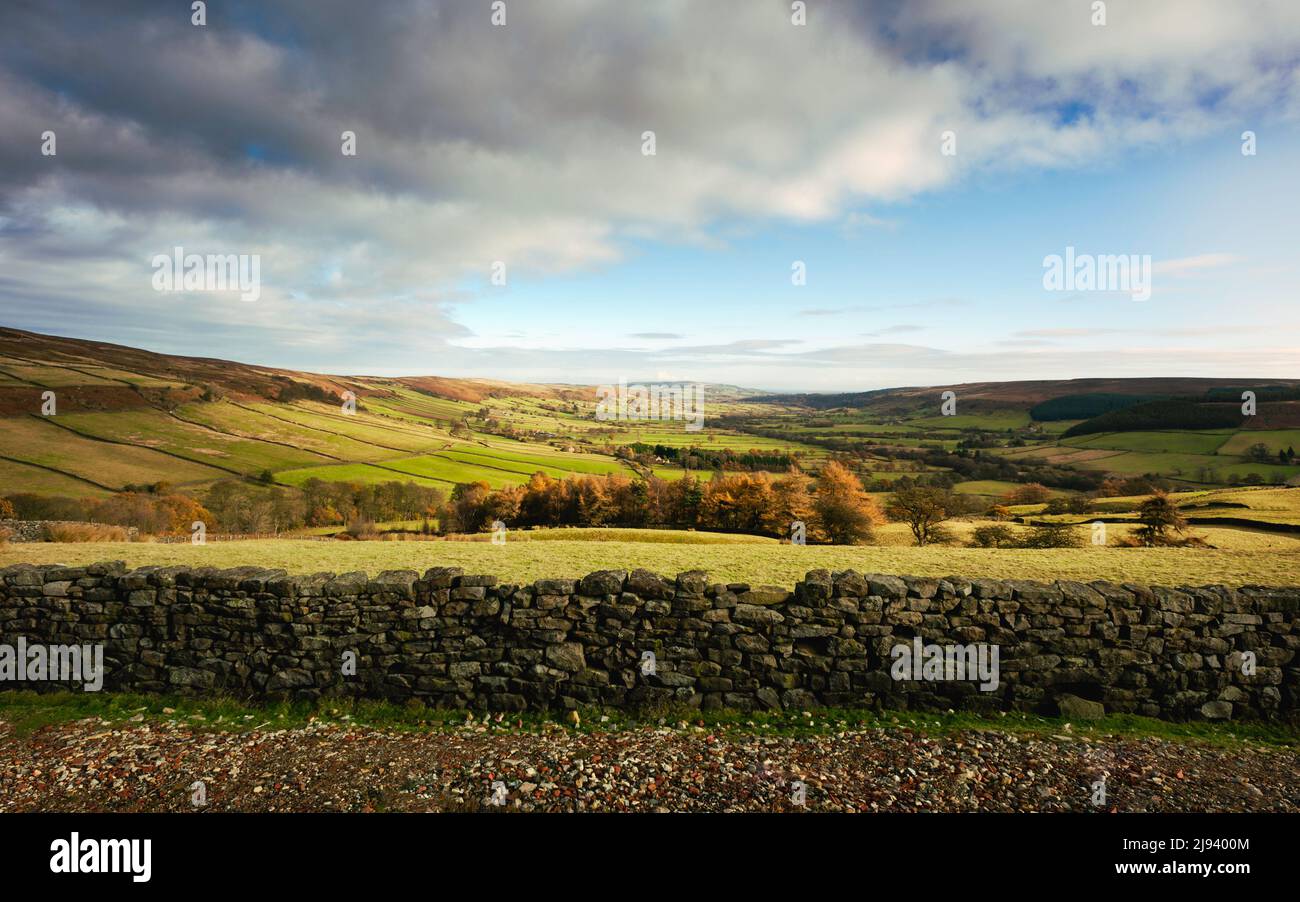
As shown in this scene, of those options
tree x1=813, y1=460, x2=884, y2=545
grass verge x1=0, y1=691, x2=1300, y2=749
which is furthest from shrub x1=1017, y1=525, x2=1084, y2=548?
grass verge x1=0, y1=691, x2=1300, y2=749

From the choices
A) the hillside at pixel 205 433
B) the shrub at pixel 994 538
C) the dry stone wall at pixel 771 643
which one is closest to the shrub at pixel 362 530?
the hillside at pixel 205 433

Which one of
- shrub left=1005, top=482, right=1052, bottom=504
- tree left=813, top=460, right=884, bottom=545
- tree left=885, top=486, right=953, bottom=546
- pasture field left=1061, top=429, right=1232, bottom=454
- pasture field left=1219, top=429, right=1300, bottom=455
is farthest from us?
pasture field left=1061, top=429, right=1232, bottom=454

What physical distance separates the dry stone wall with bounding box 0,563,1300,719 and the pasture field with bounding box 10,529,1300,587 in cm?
489

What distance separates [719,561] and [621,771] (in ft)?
36.2

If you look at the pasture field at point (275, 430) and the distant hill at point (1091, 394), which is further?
the distant hill at point (1091, 394)

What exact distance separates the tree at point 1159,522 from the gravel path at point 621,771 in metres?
31.0

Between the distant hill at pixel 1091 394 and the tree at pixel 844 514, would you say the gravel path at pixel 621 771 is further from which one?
the distant hill at pixel 1091 394

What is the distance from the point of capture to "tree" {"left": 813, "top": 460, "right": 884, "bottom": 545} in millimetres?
45125

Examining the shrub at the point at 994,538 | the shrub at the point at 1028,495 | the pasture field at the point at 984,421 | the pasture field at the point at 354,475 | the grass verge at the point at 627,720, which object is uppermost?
the pasture field at the point at 984,421

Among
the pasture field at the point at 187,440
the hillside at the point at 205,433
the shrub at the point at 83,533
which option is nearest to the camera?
the shrub at the point at 83,533

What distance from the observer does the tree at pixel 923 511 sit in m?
39.1

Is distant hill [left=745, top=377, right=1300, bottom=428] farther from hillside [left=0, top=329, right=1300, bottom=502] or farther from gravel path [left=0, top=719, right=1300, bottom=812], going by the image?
gravel path [left=0, top=719, right=1300, bottom=812]
